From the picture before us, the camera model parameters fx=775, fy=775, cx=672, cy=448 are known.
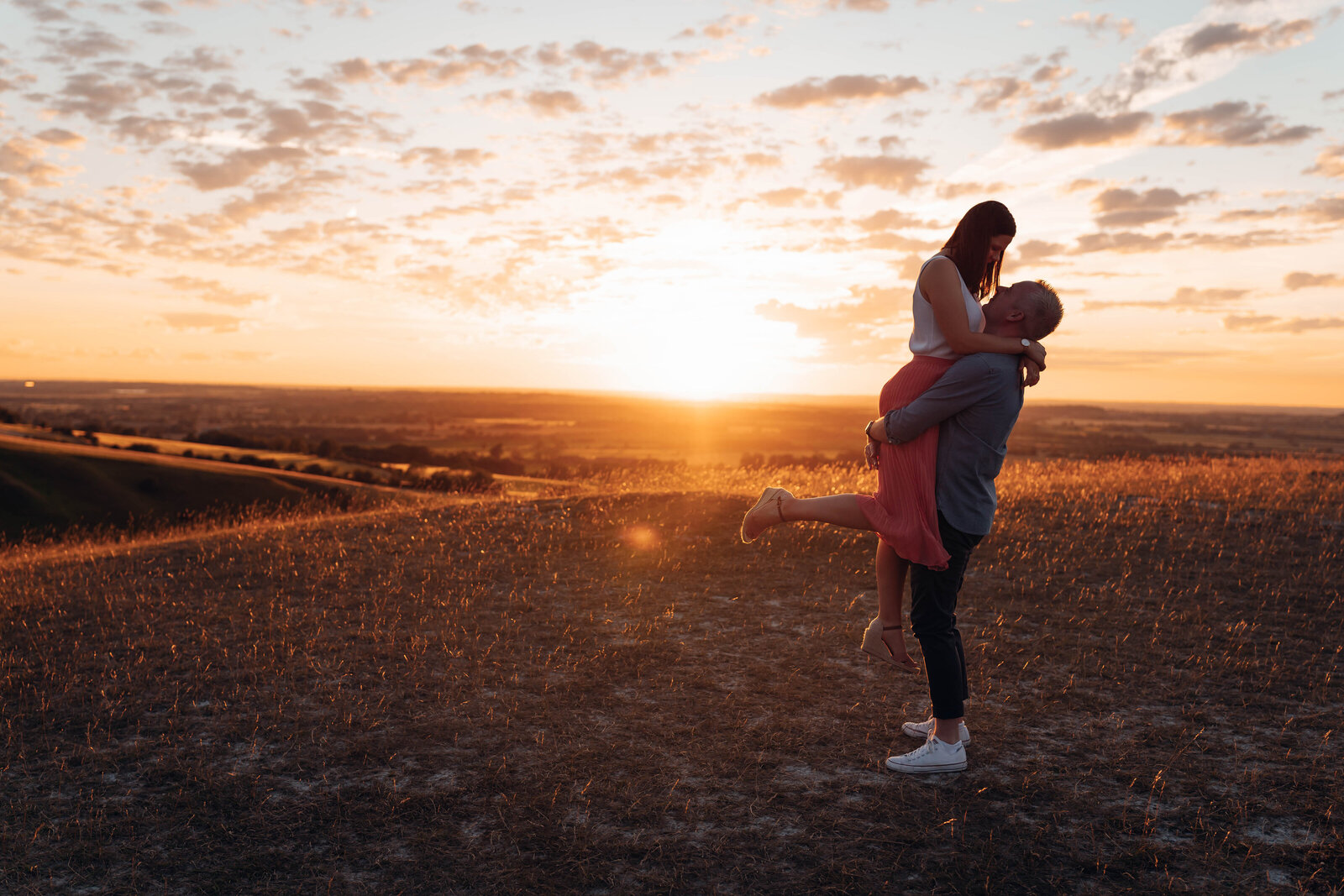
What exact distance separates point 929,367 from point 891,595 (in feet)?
4.34

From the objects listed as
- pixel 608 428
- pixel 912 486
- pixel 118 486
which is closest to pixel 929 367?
pixel 912 486

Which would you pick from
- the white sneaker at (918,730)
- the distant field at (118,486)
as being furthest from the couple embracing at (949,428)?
the distant field at (118,486)

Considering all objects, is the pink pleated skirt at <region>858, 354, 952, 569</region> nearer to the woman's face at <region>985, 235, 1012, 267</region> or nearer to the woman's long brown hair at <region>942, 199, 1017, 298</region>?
the woman's long brown hair at <region>942, 199, 1017, 298</region>

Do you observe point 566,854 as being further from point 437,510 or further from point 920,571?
point 437,510

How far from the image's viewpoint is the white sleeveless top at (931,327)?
4.00 m

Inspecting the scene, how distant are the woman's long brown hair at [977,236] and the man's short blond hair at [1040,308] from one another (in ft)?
0.82

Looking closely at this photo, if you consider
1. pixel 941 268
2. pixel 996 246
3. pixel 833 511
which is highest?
pixel 996 246

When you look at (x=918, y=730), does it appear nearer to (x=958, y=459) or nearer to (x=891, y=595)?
(x=891, y=595)

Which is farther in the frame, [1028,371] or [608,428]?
[608,428]

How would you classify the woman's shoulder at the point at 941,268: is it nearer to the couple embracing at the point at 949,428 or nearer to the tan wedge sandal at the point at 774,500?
the couple embracing at the point at 949,428

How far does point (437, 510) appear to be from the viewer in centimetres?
1223

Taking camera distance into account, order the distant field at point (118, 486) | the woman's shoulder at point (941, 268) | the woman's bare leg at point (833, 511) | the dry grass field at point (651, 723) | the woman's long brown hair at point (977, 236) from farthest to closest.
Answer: the distant field at point (118, 486), the woman's bare leg at point (833, 511), the woman's long brown hair at point (977, 236), the woman's shoulder at point (941, 268), the dry grass field at point (651, 723)

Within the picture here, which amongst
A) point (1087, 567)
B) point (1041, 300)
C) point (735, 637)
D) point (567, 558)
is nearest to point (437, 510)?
point (567, 558)

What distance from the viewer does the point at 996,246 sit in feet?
13.5
